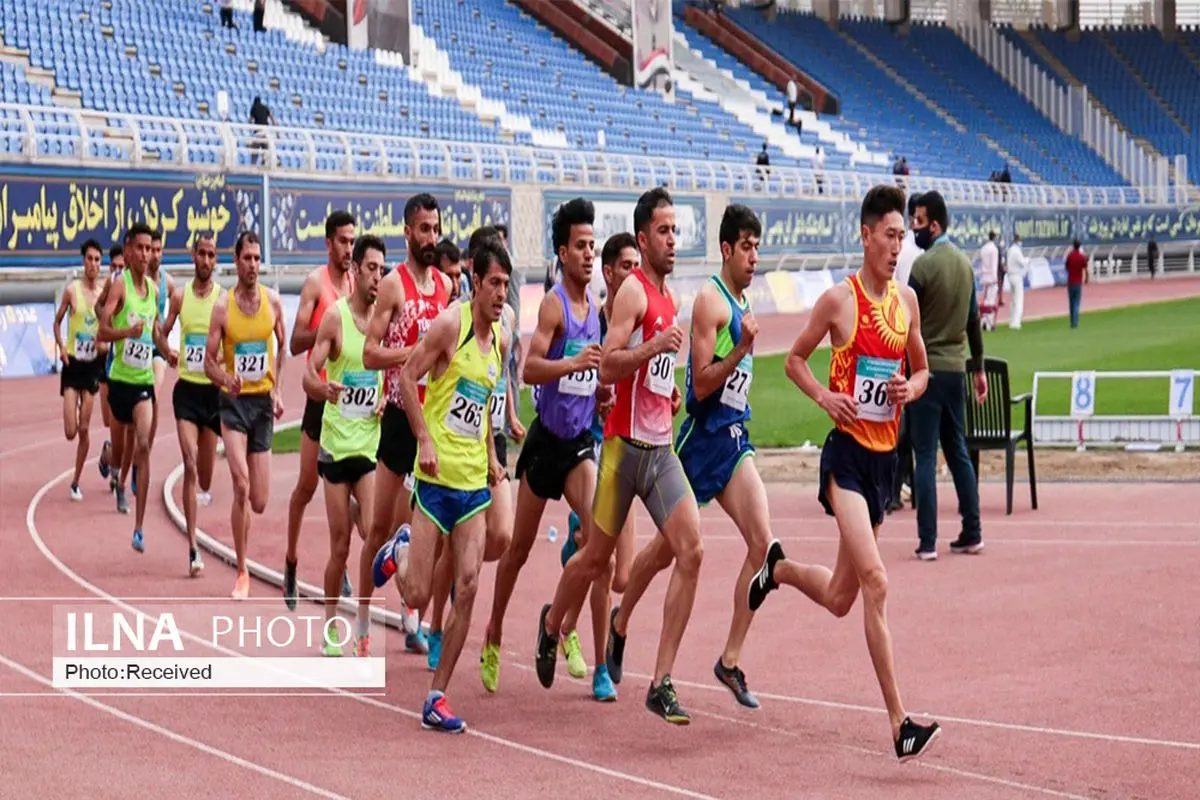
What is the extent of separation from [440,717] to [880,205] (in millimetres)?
3045

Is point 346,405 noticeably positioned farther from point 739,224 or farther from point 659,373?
point 739,224

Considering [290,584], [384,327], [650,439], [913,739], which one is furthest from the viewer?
[290,584]

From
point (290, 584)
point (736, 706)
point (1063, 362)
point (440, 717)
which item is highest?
point (1063, 362)

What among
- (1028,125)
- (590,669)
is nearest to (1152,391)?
(590,669)

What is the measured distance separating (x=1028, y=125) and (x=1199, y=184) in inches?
282

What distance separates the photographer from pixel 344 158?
32.8 meters

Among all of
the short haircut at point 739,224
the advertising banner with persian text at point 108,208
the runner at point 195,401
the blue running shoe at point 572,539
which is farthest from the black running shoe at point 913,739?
the advertising banner with persian text at point 108,208

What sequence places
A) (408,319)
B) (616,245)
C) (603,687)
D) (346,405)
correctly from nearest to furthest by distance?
(603,687) → (616,245) → (408,319) → (346,405)

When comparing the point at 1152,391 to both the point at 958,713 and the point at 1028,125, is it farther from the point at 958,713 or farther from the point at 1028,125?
the point at 1028,125

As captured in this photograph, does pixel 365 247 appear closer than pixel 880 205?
No

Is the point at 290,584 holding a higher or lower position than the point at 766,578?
lower

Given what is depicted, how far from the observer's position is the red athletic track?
7.71 metres

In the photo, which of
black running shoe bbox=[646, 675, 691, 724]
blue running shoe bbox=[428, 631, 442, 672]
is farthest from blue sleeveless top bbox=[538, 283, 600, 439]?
black running shoe bbox=[646, 675, 691, 724]

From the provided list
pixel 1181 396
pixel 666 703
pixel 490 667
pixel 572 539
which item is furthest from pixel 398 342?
pixel 1181 396
